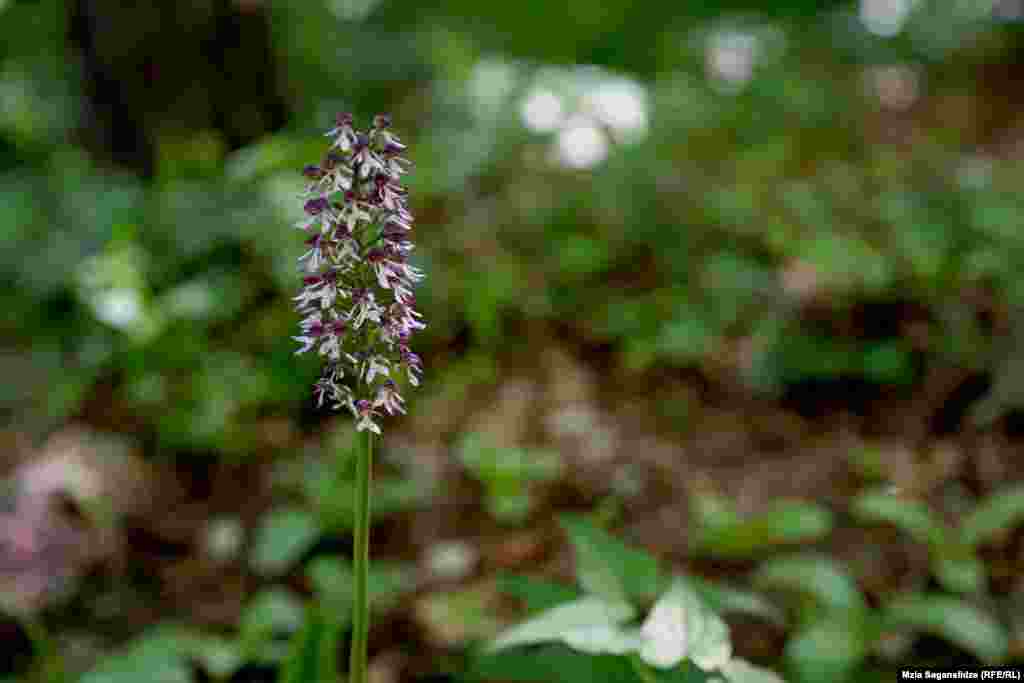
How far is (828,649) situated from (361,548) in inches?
55.8

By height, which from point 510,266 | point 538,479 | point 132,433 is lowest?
point 538,479

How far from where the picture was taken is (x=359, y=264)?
60.3 inches

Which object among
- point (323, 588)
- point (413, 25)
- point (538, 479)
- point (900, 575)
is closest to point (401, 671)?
point (323, 588)

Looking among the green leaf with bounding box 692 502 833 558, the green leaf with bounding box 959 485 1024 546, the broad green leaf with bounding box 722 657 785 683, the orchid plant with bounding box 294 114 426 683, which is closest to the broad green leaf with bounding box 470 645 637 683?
the broad green leaf with bounding box 722 657 785 683

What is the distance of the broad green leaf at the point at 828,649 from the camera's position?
2330 mm

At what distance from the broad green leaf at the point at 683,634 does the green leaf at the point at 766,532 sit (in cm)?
112

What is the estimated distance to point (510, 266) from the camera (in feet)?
14.0

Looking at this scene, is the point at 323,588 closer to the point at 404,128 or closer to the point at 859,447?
the point at 859,447

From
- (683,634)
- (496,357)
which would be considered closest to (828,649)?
(683,634)

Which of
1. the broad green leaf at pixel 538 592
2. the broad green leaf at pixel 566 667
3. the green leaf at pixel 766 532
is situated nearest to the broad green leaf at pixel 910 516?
the green leaf at pixel 766 532

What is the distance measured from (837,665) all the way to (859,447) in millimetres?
1204

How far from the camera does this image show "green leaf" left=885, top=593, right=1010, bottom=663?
2.35m

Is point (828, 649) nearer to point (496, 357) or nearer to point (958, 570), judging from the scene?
point (958, 570)

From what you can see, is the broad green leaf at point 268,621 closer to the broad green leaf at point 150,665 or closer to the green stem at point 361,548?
the broad green leaf at point 150,665
